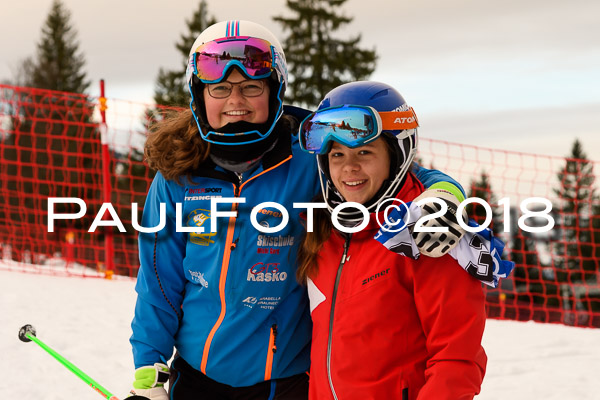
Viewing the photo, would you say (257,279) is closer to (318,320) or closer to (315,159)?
(318,320)

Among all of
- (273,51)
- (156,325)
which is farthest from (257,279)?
(273,51)

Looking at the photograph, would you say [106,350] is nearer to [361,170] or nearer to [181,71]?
[361,170]

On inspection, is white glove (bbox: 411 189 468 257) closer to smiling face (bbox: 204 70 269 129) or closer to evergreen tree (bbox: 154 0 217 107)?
smiling face (bbox: 204 70 269 129)

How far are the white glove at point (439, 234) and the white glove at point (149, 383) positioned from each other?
1197 millimetres

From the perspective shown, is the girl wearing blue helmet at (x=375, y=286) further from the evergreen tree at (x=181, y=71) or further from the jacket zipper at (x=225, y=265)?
the evergreen tree at (x=181, y=71)

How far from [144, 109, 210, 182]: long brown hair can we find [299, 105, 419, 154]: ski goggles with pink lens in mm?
464

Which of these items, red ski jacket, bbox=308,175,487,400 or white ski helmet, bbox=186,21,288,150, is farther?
white ski helmet, bbox=186,21,288,150

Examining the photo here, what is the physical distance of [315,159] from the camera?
2.48 meters

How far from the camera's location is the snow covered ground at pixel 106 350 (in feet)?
15.7

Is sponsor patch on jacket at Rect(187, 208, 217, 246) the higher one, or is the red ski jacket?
sponsor patch on jacket at Rect(187, 208, 217, 246)

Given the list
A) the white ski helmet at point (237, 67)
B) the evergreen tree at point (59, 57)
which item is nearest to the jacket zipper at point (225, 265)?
the white ski helmet at point (237, 67)

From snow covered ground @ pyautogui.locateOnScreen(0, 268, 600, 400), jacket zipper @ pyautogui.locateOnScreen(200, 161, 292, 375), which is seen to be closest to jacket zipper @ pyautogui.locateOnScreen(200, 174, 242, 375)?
jacket zipper @ pyautogui.locateOnScreen(200, 161, 292, 375)

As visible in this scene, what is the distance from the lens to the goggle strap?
2.18 meters

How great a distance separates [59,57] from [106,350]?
103ft
